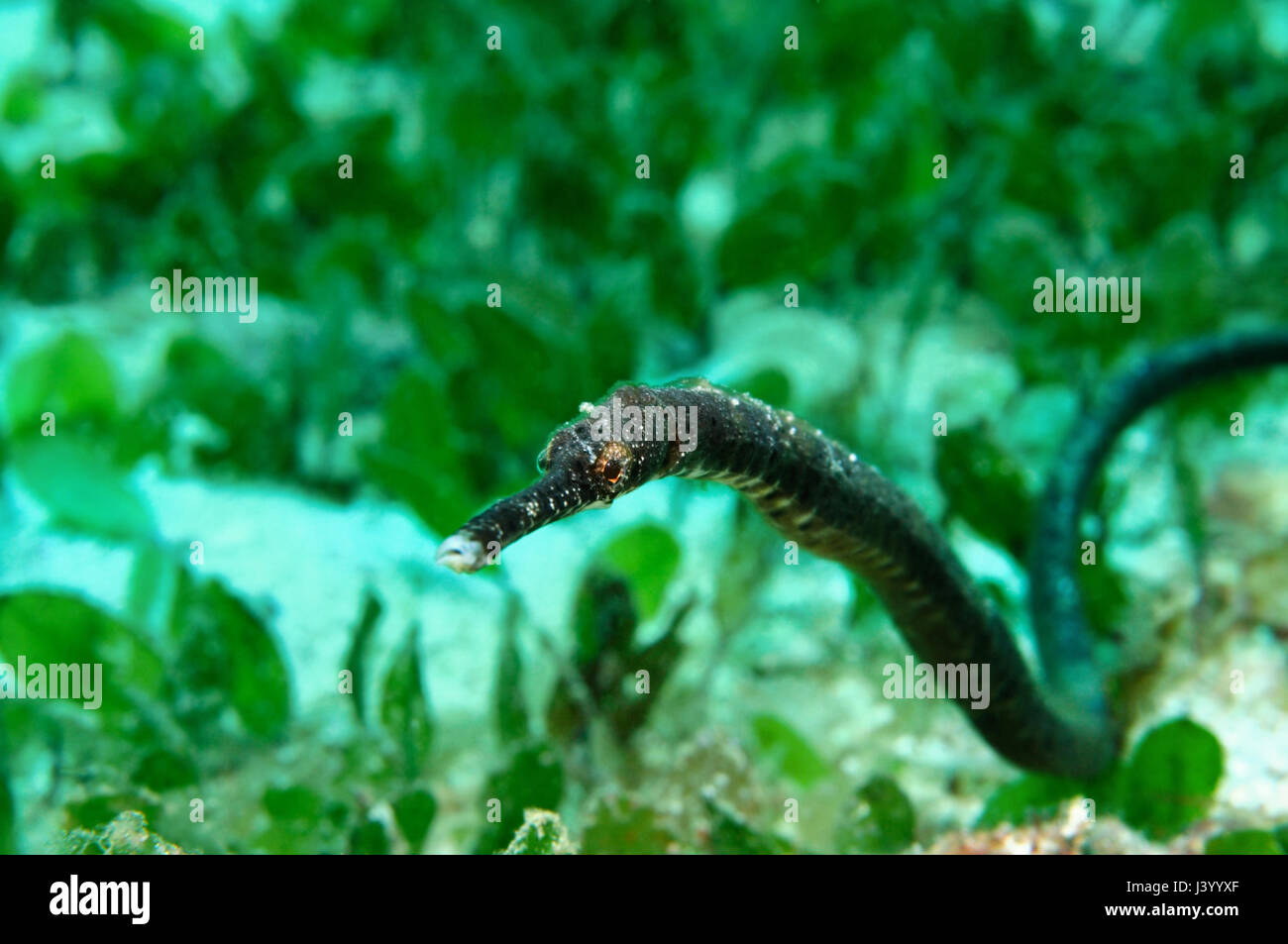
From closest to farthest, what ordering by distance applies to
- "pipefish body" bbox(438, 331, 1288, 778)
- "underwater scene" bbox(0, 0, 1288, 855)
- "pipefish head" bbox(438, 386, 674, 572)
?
1. "pipefish head" bbox(438, 386, 674, 572)
2. "pipefish body" bbox(438, 331, 1288, 778)
3. "underwater scene" bbox(0, 0, 1288, 855)

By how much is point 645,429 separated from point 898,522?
538 millimetres

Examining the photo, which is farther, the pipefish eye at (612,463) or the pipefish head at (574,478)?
the pipefish eye at (612,463)

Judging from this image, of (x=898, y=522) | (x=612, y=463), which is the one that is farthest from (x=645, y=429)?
(x=898, y=522)

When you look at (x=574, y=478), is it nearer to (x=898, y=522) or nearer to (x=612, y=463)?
(x=612, y=463)

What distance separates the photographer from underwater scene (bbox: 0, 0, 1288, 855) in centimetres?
174

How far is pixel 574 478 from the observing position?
939 mm

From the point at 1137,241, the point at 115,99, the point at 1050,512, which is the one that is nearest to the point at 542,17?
the point at 115,99

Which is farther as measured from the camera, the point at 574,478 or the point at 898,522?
the point at 898,522

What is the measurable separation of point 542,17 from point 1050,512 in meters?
3.31

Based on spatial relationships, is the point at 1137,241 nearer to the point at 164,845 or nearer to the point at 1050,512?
the point at 1050,512

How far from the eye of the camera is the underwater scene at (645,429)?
68.5 inches

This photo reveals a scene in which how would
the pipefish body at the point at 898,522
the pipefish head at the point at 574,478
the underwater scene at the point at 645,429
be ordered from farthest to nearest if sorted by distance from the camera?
the underwater scene at the point at 645,429 → the pipefish body at the point at 898,522 → the pipefish head at the point at 574,478

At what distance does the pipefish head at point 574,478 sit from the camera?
31.5 inches

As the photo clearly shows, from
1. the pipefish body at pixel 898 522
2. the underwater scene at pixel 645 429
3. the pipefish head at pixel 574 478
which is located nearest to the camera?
the pipefish head at pixel 574 478
